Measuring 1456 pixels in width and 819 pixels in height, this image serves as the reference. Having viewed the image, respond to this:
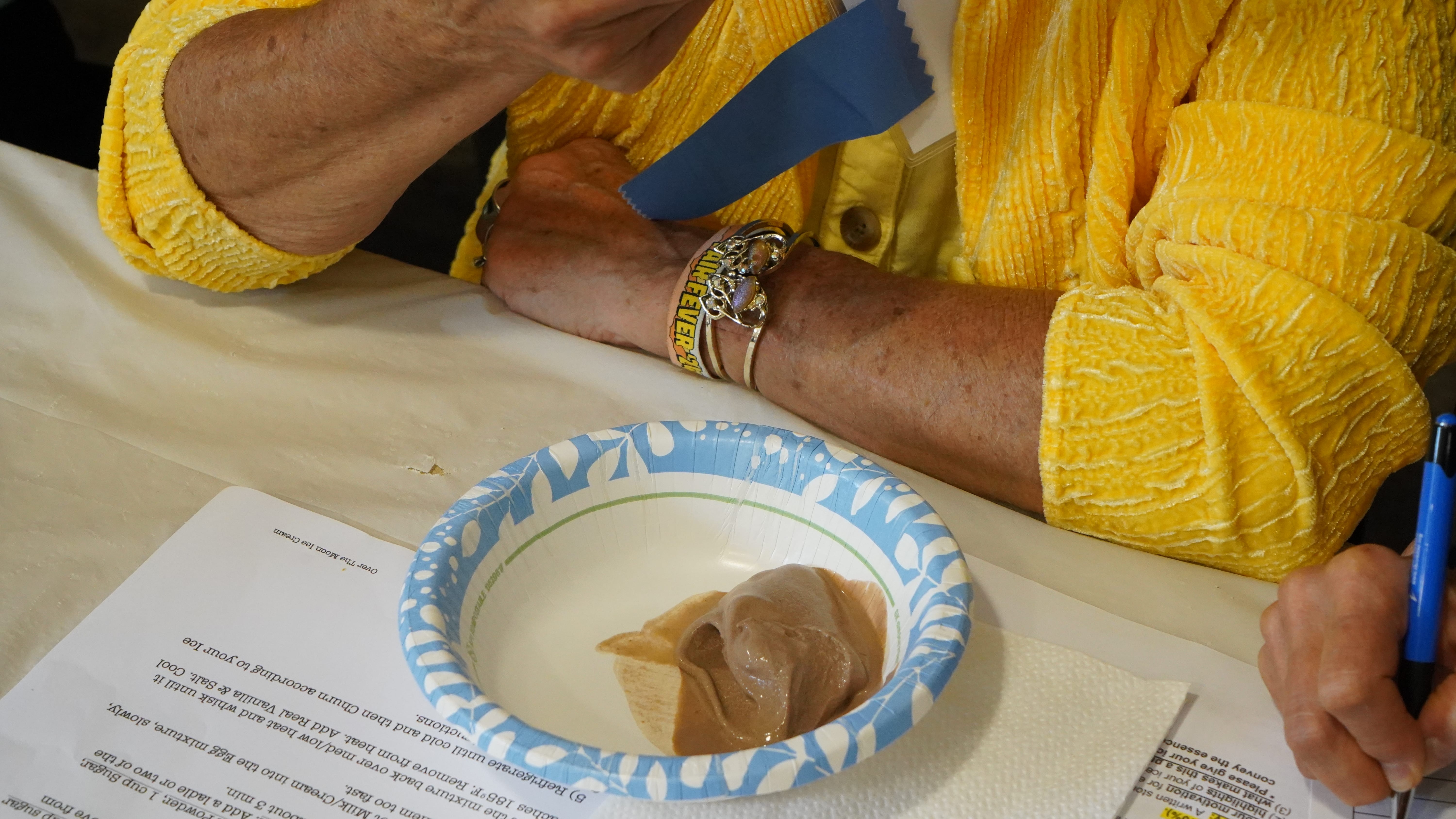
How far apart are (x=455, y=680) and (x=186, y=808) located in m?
0.15

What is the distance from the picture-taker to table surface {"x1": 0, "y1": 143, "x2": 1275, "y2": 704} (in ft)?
2.03

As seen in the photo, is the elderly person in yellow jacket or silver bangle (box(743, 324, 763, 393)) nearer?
the elderly person in yellow jacket

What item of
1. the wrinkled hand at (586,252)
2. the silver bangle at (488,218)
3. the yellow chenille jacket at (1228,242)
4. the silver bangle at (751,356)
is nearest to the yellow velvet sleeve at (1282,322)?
the yellow chenille jacket at (1228,242)

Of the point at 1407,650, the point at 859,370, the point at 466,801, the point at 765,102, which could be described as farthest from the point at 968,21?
the point at 466,801

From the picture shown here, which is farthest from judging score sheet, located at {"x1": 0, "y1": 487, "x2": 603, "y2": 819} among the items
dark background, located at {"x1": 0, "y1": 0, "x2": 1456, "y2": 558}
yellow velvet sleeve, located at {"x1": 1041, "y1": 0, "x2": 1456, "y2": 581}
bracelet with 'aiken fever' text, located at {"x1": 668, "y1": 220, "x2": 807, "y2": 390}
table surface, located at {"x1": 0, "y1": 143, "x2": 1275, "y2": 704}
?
dark background, located at {"x1": 0, "y1": 0, "x2": 1456, "y2": 558}

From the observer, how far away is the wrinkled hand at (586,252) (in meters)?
0.82

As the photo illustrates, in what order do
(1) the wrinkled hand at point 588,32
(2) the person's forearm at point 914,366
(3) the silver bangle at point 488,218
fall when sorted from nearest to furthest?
(1) the wrinkled hand at point 588,32 < (2) the person's forearm at point 914,366 < (3) the silver bangle at point 488,218

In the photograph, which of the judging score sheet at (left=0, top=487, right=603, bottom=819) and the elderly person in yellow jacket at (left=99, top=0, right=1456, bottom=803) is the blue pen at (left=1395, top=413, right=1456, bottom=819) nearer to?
the elderly person in yellow jacket at (left=99, top=0, right=1456, bottom=803)

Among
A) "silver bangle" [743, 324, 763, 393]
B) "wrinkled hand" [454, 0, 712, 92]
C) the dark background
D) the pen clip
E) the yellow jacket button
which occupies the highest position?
"wrinkled hand" [454, 0, 712, 92]

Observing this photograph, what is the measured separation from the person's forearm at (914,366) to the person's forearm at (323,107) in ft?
0.81

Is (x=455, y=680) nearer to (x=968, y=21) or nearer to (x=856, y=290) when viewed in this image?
(x=856, y=290)

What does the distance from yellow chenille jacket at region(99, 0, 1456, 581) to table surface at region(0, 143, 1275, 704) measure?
5cm

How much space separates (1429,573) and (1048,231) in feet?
1.22

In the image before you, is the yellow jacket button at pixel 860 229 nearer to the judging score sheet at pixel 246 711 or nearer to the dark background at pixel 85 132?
the judging score sheet at pixel 246 711
